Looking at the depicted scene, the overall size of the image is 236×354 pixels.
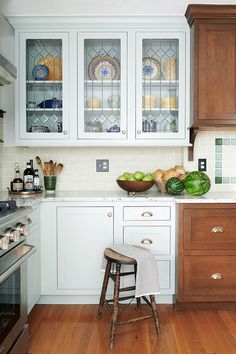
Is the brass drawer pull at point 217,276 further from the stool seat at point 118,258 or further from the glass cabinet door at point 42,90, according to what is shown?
the glass cabinet door at point 42,90

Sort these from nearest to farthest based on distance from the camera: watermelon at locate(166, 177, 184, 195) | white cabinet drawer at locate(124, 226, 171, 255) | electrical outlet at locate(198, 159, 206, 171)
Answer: white cabinet drawer at locate(124, 226, 171, 255) → watermelon at locate(166, 177, 184, 195) → electrical outlet at locate(198, 159, 206, 171)

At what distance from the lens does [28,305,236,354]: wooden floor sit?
218cm

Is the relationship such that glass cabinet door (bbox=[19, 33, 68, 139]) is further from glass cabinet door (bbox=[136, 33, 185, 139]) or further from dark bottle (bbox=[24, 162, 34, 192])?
glass cabinet door (bbox=[136, 33, 185, 139])

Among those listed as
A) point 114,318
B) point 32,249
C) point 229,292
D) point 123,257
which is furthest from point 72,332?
point 229,292

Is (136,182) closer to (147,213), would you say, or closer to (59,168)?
(147,213)

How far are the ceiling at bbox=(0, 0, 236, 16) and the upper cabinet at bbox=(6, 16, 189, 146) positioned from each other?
0.07m

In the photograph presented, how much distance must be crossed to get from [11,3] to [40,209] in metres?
1.50

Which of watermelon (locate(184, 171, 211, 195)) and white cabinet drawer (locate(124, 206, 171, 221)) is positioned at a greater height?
watermelon (locate(184, 171, 211, 195))

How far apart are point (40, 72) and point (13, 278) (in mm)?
1807

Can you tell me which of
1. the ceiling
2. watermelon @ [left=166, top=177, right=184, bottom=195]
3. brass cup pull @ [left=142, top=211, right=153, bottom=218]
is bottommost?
brass cup pull @ [left=142, top=211, right=153, bottom=218]

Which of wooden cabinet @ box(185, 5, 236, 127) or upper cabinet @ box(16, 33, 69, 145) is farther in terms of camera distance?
upper cabinet @ box(16, 33, 69, 145)

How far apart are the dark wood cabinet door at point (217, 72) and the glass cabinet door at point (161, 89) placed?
176mm

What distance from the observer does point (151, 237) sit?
2.80 metres

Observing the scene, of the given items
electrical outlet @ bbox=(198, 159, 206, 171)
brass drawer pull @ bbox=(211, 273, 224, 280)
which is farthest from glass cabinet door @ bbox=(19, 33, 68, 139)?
brass drawer pull @ bbox=(211, 273, 224, 280)
